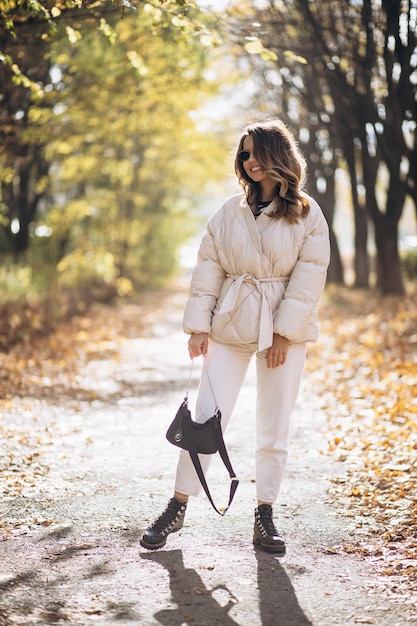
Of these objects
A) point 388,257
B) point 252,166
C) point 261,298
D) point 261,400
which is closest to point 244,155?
point 252,166

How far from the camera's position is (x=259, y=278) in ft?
13.4

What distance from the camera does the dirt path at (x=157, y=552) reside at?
3.39 meters

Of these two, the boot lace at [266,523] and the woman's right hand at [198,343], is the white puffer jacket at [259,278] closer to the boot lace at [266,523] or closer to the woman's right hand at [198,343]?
the woman's right hand at [198,343]

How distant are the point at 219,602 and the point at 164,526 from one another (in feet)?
2.57

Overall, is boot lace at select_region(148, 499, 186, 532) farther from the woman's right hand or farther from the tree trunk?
the tree trunk

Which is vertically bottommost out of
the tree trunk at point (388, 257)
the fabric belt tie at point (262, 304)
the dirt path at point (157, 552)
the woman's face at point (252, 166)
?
the tree trunk at point (388, 257)

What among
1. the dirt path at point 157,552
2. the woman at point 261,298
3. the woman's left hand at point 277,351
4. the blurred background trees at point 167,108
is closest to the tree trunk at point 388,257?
the blurred background trees at point 167,108

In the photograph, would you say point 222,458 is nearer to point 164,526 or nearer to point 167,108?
point 164,526

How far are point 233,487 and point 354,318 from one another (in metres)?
11.5

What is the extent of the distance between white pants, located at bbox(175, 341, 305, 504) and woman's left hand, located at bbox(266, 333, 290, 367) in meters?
0.08

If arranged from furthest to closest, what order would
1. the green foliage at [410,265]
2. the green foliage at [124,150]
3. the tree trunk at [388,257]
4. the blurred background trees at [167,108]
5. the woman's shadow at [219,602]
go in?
1. the green foliage at [410,265]
2. the tree trunk at [388,257]
3. the green foliage at [124,150]
4. the blurred background trees at [167,108]
5. the woman's shadow at [219,602]

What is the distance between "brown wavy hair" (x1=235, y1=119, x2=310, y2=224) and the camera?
159 inches

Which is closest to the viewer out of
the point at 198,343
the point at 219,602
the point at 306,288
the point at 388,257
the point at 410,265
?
the point at 219,602

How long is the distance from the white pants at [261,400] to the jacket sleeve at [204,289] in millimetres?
171
